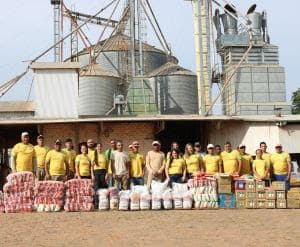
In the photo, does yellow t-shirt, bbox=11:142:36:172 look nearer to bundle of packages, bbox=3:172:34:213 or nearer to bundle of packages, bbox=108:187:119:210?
bundle of packages, bbox=3:172:34:213

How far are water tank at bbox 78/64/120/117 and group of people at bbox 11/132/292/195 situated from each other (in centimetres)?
1246

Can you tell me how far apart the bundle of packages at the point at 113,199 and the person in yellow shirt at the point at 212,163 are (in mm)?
2330

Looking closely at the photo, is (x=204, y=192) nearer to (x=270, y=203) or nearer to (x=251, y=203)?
(x=251, y=203)

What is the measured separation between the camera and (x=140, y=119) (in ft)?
58.7

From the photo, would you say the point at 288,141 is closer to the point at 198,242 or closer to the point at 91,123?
the point at 91,123

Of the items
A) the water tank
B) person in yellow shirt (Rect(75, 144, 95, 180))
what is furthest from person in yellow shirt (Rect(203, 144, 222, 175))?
the water tank

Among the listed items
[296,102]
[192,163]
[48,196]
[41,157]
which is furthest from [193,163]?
[296,102]

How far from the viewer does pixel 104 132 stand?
19.4 meters

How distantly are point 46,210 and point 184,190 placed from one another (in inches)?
124

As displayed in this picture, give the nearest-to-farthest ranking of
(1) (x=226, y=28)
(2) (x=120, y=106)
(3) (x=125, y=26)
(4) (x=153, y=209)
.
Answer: (4) (x=153, y=209)
(2) (x=120, y=106)
(1) (x=226, y=28)
(3) (x=125, y=26)

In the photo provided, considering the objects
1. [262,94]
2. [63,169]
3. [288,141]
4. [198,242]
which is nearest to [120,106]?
[262,94]

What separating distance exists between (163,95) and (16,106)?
9118mm

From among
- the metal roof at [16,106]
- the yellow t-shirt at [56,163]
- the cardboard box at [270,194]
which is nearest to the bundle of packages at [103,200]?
the yellow t-shirt at [56,163]

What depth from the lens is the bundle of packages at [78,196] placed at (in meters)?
13.0
